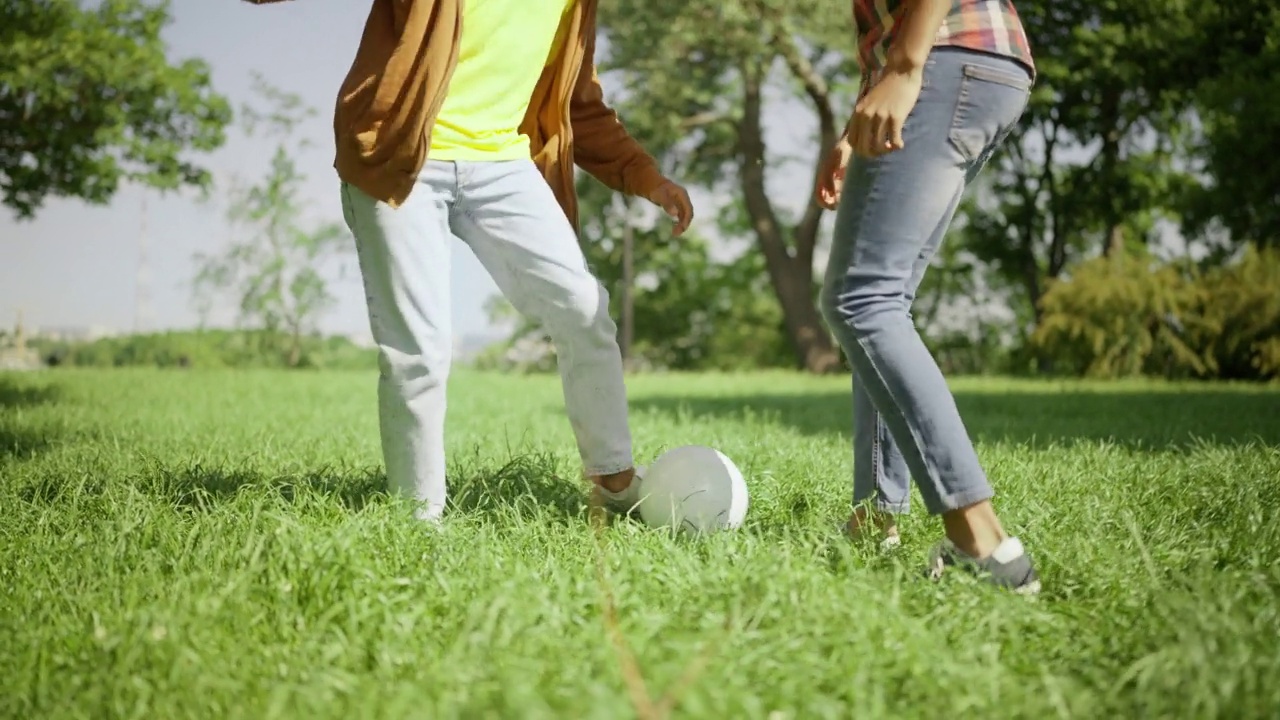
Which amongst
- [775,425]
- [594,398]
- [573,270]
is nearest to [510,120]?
[573,270]

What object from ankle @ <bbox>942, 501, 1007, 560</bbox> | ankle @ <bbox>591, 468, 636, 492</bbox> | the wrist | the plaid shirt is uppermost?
the plaid shirt

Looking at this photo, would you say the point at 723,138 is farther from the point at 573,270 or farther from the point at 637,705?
the point at 637,705

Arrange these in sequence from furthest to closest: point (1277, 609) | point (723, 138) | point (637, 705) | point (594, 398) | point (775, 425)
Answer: point (723, 138), point (775, 425), point (594, 398), point (1277, 609), point (637, 705)

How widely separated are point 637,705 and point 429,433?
147 cm

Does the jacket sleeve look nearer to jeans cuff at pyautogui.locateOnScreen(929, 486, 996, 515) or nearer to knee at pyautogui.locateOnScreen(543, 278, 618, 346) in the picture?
knee at pyautogui.locateOnScreen(543, 278, 618, 346)

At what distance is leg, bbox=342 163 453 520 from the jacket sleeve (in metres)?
0.73

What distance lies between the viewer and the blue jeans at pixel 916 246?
7.23ft

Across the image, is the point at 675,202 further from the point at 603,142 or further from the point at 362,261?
the point at 362,261

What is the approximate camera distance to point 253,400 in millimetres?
8609

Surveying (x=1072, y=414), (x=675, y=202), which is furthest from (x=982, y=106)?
(x=1072, y=414)

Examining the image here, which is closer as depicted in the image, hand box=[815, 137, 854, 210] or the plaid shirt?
the plaid shirt

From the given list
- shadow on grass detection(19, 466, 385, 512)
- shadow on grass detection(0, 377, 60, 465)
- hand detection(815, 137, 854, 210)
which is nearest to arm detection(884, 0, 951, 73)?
hand detection(815, 137, 854, 210)

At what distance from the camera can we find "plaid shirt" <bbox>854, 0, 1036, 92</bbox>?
7.25 ft

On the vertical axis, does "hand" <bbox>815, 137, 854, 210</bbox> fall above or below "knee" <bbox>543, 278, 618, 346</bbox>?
above
